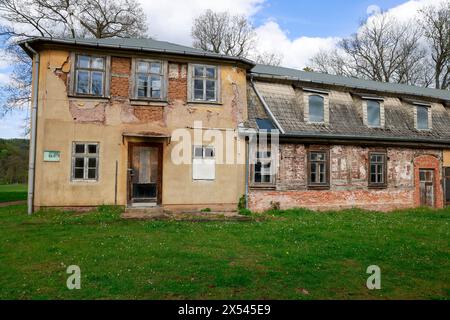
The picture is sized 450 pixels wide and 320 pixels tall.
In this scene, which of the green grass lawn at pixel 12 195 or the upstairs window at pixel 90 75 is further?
the green grass lawn at pixel 12 195

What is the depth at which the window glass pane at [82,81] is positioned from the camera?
40.3ft

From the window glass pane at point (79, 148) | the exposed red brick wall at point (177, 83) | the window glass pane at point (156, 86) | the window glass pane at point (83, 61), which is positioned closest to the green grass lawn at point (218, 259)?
the window glass pane at point (79, 148)

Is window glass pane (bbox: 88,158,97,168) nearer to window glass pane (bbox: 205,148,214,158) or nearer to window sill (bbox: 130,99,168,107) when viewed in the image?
window sill (bbox: 130,99,168,107)

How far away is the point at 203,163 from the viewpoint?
1305 centimetres

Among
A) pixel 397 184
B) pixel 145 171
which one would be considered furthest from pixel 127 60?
pixel 397 184

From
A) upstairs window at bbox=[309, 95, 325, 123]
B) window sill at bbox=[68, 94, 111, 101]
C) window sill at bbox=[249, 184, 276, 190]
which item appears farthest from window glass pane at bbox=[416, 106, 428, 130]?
window sill at bbox=[68, 94, 111, 101]

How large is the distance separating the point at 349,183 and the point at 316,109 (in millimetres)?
3785

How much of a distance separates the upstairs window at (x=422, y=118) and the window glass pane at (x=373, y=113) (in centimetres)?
274

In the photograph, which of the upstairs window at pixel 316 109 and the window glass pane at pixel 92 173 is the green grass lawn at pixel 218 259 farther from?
the upstairs window at pixel 316 109

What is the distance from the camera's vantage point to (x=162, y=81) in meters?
12.9

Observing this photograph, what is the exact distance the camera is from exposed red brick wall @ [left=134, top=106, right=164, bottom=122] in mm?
12641

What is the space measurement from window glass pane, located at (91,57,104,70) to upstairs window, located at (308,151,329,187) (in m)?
9.44

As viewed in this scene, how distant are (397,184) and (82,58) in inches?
600
